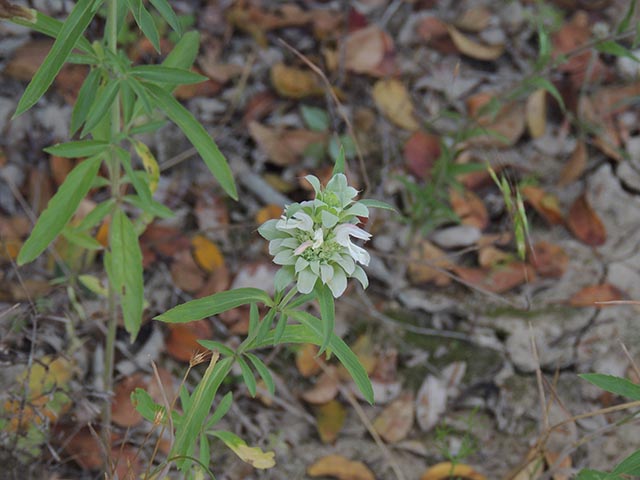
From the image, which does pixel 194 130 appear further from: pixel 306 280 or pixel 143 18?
pixel 306 280

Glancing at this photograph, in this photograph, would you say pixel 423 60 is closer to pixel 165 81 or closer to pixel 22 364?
pixel 165 81

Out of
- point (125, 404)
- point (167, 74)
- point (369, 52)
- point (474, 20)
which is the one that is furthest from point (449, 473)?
point (474, 20)

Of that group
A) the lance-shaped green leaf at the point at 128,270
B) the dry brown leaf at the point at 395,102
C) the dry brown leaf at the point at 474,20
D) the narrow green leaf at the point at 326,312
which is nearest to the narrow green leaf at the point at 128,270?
the lance-shaped green leaf at the point at 128,270

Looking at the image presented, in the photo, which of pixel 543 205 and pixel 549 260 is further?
pixel 543 205

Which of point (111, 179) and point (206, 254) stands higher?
point (111, 179)

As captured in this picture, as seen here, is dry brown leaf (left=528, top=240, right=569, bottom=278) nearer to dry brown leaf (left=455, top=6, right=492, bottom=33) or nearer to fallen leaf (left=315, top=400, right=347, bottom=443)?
fallen leaf (left=315, top=400, right=347, bottom=443)

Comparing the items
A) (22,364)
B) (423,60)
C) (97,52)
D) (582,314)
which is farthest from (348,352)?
(423,60)
